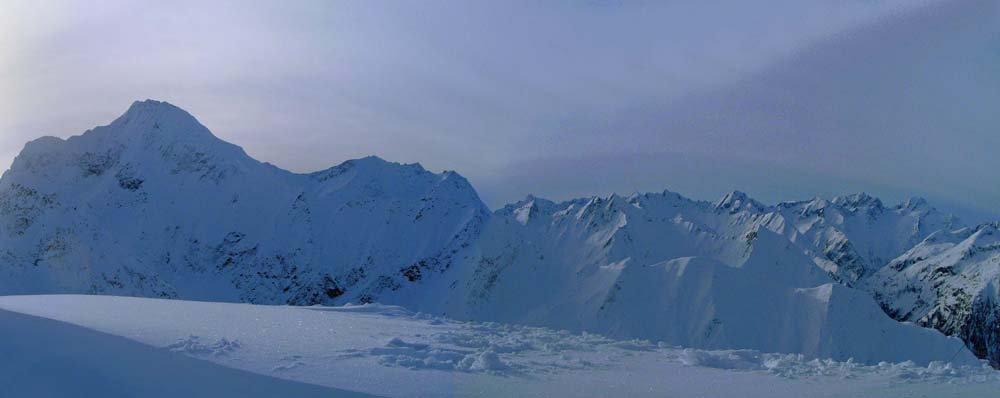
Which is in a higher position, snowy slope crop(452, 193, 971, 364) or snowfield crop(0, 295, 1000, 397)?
snowfield crop(0, 295, 1000, 397)

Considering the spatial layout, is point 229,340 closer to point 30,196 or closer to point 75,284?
point 75,284

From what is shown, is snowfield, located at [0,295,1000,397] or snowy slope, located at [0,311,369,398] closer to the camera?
snowy slope, located at [0,311,369,398]

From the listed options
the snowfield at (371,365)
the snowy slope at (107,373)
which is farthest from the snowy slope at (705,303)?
the snowy slope at (107,373)

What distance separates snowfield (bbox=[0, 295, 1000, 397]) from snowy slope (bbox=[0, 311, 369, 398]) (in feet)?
0.08

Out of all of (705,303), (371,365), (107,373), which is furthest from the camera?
(705,303)

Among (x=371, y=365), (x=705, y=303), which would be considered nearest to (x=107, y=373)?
(x=371, y=365)

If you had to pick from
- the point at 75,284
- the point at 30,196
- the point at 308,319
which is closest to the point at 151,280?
the point at 75,284

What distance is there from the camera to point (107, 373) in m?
11.1

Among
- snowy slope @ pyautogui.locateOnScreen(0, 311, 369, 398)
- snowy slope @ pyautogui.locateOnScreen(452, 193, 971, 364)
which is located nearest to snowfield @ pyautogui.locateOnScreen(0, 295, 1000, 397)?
snowy slope @ pyautogui.locateOnScreen(0, 311, 369, 398)

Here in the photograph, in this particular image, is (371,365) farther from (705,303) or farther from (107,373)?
(705,303)

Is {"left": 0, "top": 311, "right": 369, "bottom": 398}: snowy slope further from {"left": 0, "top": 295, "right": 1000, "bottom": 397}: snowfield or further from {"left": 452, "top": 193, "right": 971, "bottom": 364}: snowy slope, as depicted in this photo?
{"left": 452, "top": 193, "right": 971, "bottom": 364}: snowy slope

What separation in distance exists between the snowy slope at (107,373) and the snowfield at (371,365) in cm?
2

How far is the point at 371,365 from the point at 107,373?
403 cm

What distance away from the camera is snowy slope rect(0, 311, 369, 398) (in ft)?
34.5
